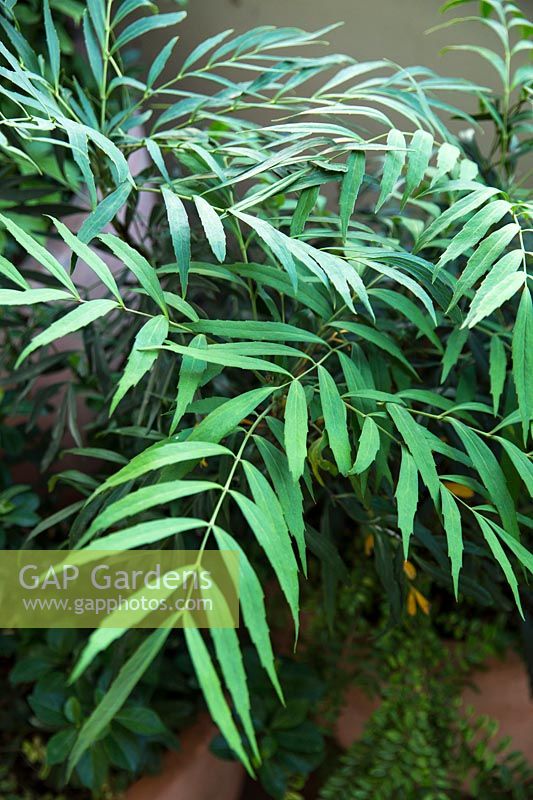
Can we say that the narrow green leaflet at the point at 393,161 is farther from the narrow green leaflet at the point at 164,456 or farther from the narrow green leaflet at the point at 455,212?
the narrow green leaflet at the point at 164,456

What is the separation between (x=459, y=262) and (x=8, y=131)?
51 cm

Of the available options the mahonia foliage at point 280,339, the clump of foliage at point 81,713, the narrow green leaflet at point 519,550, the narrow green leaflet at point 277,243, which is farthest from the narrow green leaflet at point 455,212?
the clump of foliage at point 81,713

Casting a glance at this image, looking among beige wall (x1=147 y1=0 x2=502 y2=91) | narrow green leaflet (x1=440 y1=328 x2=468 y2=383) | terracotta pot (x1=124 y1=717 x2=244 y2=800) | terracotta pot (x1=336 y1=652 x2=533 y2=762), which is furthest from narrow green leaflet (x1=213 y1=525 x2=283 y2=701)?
beige wall (x1=147 y1=0 x2=502 y2=91)

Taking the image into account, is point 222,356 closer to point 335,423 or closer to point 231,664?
point 335,423

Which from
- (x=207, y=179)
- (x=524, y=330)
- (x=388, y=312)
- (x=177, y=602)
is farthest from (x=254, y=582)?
(x=388, y=312)

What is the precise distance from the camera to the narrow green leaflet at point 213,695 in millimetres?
323

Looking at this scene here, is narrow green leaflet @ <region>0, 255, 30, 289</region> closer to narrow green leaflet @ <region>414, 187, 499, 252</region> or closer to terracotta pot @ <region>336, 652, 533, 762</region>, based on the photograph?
narrow green leaflet @ <region>414, 187, 499, 252</region>

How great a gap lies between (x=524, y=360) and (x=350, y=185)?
0.58 feet

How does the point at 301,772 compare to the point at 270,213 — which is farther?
the point at 301,772

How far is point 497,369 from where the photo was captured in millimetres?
622

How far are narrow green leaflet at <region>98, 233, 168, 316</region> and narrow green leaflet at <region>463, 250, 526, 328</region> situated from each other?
0.66 ft

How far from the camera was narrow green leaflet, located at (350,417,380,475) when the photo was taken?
18.6 inches

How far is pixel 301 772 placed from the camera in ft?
3.23

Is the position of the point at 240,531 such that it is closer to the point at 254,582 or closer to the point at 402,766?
the point at 402,766
